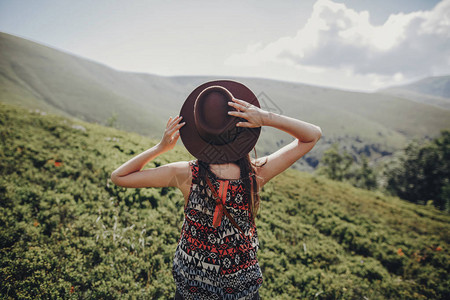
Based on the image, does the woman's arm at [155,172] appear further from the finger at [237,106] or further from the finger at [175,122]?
the finger at [237,106]

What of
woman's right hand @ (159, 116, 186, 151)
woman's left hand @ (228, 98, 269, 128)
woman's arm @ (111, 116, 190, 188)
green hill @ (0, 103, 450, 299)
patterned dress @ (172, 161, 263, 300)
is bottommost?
green hill @ (0, 103, 450, 299)

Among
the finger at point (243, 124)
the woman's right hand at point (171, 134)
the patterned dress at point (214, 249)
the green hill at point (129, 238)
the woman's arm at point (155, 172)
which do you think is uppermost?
the finger at point (243, 124)

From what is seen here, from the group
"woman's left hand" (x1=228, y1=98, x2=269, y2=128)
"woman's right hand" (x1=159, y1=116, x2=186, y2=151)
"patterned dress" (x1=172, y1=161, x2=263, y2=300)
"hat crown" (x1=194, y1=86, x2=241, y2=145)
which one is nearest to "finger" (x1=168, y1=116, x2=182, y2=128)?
"woman's right hand" (x1=159, y1=116, x2=186, y2=151)

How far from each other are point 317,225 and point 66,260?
24.8 ft

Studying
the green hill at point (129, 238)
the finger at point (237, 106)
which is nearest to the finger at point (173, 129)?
the finger at point (237, 106)

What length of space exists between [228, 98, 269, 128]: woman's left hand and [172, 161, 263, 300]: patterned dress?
0.66m

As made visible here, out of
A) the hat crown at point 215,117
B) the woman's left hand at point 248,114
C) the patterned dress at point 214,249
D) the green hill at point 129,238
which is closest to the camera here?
the woman's left hand at point 248,114

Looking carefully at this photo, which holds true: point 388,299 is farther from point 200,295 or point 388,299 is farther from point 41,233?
point 41,233

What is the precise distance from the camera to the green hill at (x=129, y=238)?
4.11 m

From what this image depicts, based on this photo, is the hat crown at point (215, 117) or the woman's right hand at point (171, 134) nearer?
the hat crown at point (215, 117)

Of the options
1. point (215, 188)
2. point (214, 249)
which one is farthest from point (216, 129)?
point (214, 249)

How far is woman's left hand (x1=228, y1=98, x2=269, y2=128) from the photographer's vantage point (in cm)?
185

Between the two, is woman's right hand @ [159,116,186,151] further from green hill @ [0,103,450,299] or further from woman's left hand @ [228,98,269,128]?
green hill @ [0,103,450,299]

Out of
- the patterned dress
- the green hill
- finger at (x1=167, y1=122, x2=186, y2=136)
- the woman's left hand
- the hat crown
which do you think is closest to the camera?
the woman's left hand
